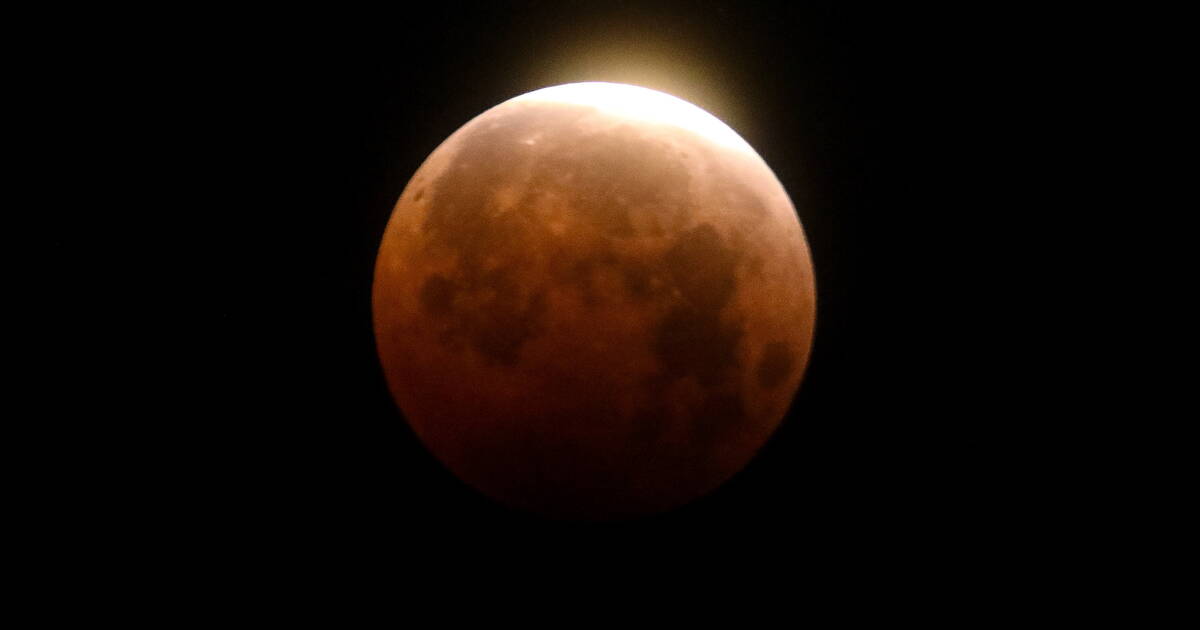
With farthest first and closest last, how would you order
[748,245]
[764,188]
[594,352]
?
[764,188] → [748,245] → [594,352]

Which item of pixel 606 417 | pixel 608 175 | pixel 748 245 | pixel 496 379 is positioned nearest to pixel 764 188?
pixel 748 245

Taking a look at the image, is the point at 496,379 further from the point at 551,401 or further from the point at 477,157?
the point at 477,157

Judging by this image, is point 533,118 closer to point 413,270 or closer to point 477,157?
point 477,157

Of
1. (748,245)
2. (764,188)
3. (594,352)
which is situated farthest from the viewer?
(764,188)

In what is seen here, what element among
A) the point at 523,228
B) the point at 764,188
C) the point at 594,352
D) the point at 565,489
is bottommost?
the point at 565,489

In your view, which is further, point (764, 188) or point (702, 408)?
point (764, 188)

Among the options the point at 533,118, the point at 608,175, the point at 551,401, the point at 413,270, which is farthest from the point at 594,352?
the point at 533,118

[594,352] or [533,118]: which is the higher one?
[533,118]
